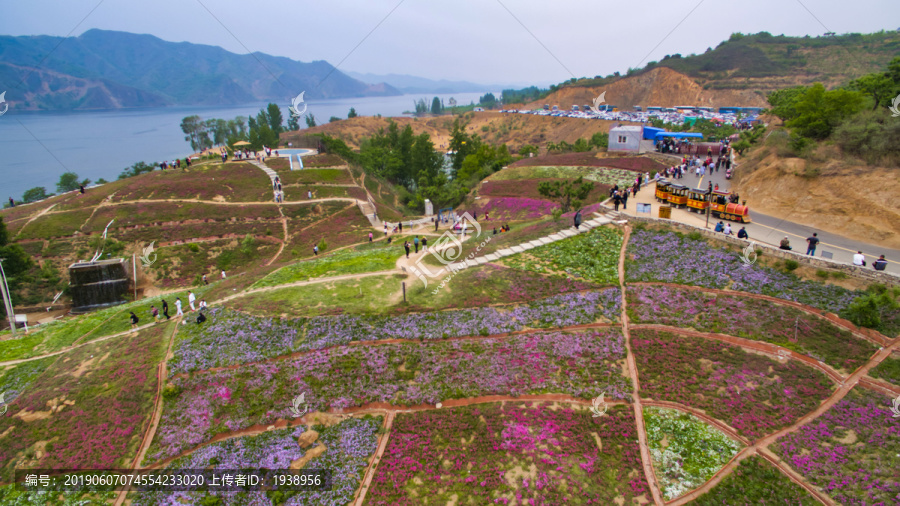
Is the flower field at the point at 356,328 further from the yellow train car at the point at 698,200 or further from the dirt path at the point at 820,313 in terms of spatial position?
the yellow train car at the point at 698,200

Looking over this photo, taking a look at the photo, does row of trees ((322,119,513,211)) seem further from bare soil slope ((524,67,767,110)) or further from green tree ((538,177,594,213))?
bare soil slope ((524,67,767,110))

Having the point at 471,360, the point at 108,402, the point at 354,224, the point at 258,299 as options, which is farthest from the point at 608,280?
the point at 354,224

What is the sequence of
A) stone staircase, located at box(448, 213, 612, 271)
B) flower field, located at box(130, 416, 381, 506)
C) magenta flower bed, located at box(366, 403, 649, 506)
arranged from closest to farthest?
magenta flower bed, located at box(366, 403, 649, 506), flower field, located at box(130, 416, 381, 506), stone staircase, located at box(448, 213, 612, 271)

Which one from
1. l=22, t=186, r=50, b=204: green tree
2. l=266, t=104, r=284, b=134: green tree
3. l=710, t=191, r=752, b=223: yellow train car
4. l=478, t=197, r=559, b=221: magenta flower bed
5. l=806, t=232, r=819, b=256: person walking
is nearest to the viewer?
l=806, t=232, r=819, b=256: person walking

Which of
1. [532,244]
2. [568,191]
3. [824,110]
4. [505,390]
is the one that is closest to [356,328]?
[505,390]

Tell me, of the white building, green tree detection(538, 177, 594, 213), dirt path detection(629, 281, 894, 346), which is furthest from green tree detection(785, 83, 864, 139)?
the white building

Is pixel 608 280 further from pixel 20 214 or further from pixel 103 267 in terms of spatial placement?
pixel 20 214
